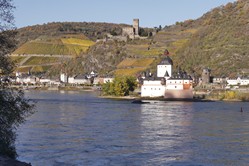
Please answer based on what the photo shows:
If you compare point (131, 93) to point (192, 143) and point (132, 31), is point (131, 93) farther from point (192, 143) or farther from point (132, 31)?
point (132, 31)

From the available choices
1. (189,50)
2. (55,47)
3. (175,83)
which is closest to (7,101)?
(175,83)

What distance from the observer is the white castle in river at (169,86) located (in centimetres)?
7550

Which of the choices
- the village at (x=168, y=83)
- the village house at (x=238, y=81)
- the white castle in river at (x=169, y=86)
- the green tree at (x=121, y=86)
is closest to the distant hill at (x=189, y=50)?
the village house at (x=238, y=81)

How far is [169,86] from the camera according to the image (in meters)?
76.1

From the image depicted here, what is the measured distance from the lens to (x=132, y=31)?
165500 mm

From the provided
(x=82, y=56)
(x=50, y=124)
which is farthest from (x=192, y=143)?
(x=82, y=56)

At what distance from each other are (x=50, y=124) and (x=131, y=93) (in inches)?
1973

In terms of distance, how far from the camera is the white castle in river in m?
75.5

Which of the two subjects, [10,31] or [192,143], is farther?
[192,143]

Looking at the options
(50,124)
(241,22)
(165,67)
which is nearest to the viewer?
(50,124)

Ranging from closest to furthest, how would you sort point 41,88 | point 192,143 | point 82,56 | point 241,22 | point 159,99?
point 192,143 → point 159,99 → point 241,22 → point 41,88 → point 82,56

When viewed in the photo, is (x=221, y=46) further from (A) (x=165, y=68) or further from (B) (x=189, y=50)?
(A) (x=165, y=68)

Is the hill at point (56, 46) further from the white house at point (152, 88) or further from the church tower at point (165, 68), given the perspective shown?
the white house at point (152, 88)

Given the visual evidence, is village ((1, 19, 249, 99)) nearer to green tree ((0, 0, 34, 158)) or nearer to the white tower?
the white tower
